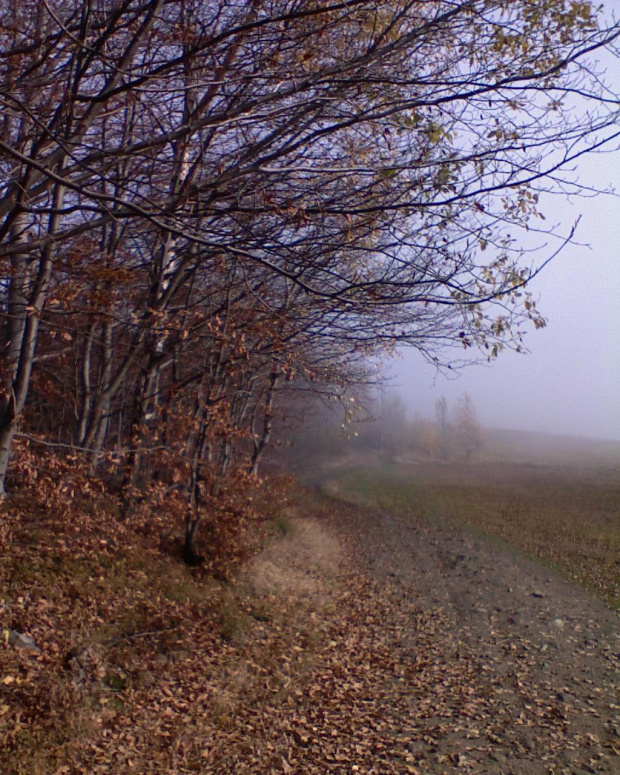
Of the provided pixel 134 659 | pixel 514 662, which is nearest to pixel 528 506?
pixel 514 662

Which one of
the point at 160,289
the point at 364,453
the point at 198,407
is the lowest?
the point at 364,453

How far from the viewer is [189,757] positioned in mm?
5559

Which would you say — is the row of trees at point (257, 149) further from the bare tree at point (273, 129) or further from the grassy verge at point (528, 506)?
the grassy verge at point (528, 506)

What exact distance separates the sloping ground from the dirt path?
0.03m

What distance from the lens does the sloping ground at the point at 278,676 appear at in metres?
5.53

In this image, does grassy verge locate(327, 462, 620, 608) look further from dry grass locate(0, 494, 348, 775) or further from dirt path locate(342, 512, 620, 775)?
dry grass locate(0, 494, 348, 775)

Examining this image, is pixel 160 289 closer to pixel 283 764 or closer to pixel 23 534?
pixel 23 534

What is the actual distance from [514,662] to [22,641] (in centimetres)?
676

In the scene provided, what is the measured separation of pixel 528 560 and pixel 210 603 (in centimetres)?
981

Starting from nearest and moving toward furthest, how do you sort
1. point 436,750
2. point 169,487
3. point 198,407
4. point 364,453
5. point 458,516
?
point 436,750 → point 169,487 → point 198,407 → point 458,516 → point 364,453

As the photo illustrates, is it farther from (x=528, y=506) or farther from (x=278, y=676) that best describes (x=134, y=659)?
(x=528, y=506)

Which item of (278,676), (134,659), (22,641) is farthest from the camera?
(278,676)

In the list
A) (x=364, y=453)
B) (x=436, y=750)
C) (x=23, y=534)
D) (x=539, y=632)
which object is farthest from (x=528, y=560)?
(x=364, y=453)

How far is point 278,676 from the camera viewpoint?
783cm
